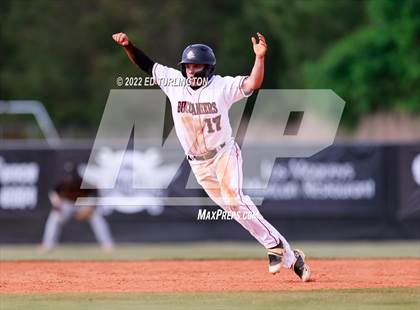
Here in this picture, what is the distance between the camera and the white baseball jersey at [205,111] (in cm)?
995

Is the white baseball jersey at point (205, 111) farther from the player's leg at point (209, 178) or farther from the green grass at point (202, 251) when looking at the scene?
the green grass at point (202, 251)

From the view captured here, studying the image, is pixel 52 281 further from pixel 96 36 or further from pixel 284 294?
pixel 96 36

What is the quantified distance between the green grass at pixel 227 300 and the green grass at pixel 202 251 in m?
5.54

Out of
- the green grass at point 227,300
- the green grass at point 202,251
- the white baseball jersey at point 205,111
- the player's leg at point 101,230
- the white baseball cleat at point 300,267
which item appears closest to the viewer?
the green grass at point 227,300

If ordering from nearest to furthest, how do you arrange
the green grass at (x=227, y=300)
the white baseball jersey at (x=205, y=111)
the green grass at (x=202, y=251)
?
the green grass at (x=227, y=300)
the white baseball jersey at (x=205, y=111)
the green grass at (x=202, y=251)

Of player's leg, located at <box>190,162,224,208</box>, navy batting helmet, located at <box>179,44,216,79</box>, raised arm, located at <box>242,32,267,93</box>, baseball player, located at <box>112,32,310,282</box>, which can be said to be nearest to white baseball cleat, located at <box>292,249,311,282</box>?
baseball player, located at <box>112,32,310,282</box>

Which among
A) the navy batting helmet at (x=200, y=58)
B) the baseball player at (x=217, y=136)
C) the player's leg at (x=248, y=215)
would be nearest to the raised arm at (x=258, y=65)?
the baseball player at (x=217, y=136)

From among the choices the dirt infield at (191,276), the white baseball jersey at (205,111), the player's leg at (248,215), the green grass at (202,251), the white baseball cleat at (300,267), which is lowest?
the green grass at (202,251)

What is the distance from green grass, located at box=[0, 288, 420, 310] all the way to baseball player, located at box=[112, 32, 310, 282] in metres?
0.81

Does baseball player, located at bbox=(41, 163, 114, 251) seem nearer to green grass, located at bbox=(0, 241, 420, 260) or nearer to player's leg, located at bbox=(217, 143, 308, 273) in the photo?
green grass, located at bbox=(0, 241, 420, 260)

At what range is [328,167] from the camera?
64.5ft

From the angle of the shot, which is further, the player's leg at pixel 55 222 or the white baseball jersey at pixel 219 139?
the player's leg at pixel 55 222

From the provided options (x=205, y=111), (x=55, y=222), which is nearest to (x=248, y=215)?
(x=205, y=111)

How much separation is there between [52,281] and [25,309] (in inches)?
89.7
